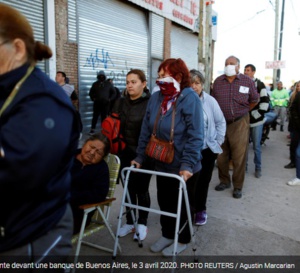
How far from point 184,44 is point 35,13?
31.1ft

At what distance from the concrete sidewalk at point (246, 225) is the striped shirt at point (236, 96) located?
1.33m

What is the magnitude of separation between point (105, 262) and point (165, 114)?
60.2 inches

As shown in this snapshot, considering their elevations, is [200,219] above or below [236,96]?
below

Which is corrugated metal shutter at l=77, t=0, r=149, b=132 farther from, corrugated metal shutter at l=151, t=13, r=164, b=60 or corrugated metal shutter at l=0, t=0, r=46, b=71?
corrugated metal shutter at l=0, t=0, r=46, b=71

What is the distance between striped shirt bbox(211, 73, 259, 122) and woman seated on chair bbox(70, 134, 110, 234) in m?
2.47

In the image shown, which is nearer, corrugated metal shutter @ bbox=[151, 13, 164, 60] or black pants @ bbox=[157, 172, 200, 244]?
black pants @ bbox=[157, 172, 200, 244]

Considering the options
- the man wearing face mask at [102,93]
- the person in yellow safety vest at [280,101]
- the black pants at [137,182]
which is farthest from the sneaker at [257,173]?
the person in yellow safety vest at [280,101]

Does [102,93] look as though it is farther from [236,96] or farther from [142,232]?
[142,232]

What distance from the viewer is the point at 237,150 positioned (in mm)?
5105

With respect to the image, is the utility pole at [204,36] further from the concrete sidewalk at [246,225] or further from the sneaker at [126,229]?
the sneaker at [126,229]

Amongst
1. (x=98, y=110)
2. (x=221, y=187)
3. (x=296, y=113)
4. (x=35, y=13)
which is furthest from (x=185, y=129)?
(x=98, y=110)

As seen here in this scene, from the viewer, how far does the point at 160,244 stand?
3355 mm

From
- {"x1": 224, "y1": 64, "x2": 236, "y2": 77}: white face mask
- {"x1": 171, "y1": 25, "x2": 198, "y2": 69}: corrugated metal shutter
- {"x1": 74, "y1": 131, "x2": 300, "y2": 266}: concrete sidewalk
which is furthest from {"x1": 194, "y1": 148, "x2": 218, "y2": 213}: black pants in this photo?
{"x1": 171, "y1": 25, "x2": 198, "y2": 69}: corrugated metal shutter

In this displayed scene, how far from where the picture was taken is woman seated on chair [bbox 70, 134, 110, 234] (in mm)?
2869
